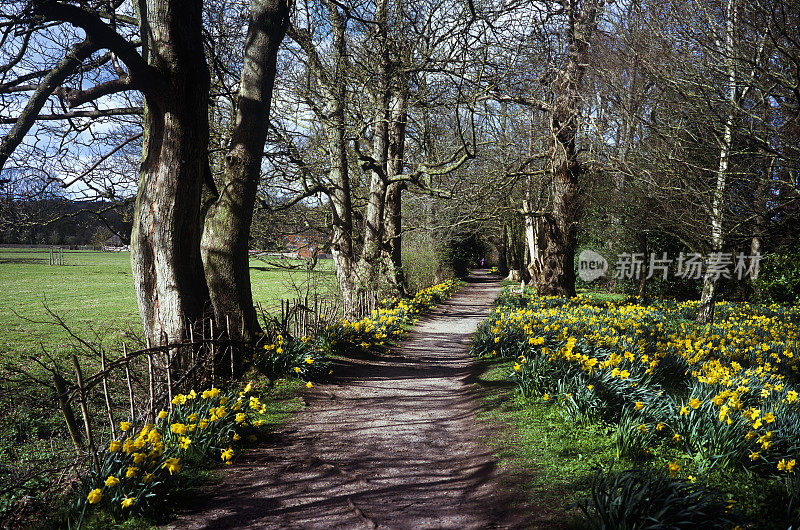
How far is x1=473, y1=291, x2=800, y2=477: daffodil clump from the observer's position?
11.2 feet

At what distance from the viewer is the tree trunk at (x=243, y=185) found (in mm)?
5906

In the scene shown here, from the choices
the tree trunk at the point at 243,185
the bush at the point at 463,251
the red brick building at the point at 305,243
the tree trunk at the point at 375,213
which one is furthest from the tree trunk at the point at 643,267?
the tree trunk at the point at 243,185

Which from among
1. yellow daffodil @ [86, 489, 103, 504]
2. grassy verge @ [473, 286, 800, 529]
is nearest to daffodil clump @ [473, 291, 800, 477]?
grassy verge @ [473, 286, 800, 529]

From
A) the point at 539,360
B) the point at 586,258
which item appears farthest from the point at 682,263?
the point at 539,360

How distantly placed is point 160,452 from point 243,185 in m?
3.63

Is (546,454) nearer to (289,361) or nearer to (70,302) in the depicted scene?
(289,361)

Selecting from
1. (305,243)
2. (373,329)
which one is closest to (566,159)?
(305,243)

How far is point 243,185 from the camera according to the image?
6000 mm

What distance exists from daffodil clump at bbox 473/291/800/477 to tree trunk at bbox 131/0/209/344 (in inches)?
161

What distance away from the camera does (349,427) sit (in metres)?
4.95

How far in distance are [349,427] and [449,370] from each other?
3102 millimetres

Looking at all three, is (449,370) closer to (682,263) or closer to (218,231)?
(218,231)

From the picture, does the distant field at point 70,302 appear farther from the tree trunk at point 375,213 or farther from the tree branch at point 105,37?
the tree branch at point 105,37

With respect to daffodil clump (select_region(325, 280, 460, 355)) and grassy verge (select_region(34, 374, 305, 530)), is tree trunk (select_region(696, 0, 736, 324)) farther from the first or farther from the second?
grassy verge (select_region(34, 374, 305, 530))
